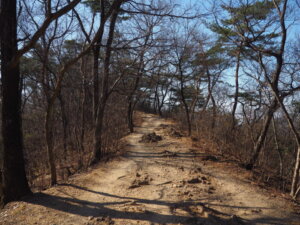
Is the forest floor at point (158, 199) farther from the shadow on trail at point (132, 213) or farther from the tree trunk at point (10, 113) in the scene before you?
the tree trunk at point (10, 113)

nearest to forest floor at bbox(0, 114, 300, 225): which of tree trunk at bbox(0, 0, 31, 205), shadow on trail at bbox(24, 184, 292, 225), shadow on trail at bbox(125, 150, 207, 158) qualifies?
shadow on trail at bbox(24, 184, 292, 225)

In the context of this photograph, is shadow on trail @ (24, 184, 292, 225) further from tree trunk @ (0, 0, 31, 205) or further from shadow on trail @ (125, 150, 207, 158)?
shadow on trail @ (125, 150, 207, 158)

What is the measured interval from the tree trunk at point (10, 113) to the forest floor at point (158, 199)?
1.41ft

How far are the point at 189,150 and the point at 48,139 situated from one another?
5.37 meters

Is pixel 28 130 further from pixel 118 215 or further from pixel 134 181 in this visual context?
pixel 118 215

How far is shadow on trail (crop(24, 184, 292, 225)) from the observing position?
3.70 meters

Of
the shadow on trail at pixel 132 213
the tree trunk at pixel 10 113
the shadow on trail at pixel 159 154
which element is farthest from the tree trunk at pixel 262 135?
the tree trunk at pixel 10 113

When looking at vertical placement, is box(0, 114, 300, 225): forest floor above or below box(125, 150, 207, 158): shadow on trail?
below

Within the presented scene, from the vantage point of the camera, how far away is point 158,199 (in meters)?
4.52

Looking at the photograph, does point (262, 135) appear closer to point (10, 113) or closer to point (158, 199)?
point (158, 199)

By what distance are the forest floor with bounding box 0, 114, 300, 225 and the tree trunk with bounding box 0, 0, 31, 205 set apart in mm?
429

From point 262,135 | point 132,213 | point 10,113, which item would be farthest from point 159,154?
point 10,113

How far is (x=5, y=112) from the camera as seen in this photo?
4.34 metres

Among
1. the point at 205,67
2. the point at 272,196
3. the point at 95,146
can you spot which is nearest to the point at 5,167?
the point at 95,146
